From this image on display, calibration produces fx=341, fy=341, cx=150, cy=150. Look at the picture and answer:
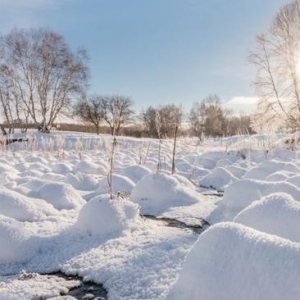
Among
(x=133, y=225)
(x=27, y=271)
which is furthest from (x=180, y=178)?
(x=27, y=271)

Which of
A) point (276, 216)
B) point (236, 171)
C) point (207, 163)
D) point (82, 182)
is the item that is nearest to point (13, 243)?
point (276, 216)

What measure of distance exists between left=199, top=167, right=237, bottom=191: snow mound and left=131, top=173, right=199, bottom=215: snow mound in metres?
1.36

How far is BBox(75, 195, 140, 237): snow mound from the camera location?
2473 millimetres

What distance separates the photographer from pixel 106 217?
2527 millimetres

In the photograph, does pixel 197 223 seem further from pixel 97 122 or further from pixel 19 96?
pixel 97 122

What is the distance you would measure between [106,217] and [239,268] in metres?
1.37

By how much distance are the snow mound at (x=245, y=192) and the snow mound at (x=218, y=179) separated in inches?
68.8

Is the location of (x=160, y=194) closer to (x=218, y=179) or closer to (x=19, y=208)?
(x=19, y=208)

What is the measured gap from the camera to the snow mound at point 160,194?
357 cm

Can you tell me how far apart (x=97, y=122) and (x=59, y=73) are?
12338mm

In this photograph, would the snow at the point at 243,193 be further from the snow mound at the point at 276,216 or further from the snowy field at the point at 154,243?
the snow mound at the point at 276,216

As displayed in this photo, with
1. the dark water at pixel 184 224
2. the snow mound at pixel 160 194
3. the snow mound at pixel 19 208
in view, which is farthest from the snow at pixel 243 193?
the snow mound at pixel 19 208

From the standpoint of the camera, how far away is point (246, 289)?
1268mm

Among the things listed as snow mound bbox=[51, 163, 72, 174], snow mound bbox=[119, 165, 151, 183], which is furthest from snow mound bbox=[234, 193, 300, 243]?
snow mound bbox=[51, 163, 72, 174]
